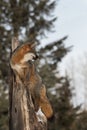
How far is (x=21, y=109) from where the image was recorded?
312cm

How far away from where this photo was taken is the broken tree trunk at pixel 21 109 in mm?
3082

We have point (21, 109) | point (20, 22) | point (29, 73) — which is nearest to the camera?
point (21, 109)

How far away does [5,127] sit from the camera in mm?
14641

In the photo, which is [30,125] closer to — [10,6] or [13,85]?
[13,85]

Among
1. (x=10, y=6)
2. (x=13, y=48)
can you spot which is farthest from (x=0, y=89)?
(x=13, y=48)

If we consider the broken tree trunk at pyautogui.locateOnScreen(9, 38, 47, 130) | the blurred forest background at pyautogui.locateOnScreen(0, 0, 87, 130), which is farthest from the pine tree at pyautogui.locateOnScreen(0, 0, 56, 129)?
the broken tree trunk at pyautogui.locateOnScreen(9, 38, 47, 130)

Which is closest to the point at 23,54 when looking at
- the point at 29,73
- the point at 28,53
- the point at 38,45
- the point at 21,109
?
the point at 28,53

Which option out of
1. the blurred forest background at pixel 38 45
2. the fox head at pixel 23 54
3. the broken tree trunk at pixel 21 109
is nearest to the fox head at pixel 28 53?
the fox head at pixel 23 54

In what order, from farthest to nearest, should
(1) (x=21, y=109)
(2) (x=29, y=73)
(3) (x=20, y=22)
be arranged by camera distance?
(3) (x=20, y=22) → (2) (x=29, y=73) → (1) (x=21, y=109)

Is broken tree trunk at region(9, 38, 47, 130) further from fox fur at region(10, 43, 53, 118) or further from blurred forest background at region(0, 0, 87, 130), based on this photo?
blurred forest background at region(0, 0, 87, 130)

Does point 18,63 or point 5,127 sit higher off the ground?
point 5,127

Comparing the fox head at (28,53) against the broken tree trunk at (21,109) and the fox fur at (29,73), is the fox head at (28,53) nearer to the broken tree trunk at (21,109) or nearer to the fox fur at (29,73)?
the fox fur at (29,73)

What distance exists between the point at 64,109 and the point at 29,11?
4.80m

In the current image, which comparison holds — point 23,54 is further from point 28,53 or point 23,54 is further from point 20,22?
point 20,22
